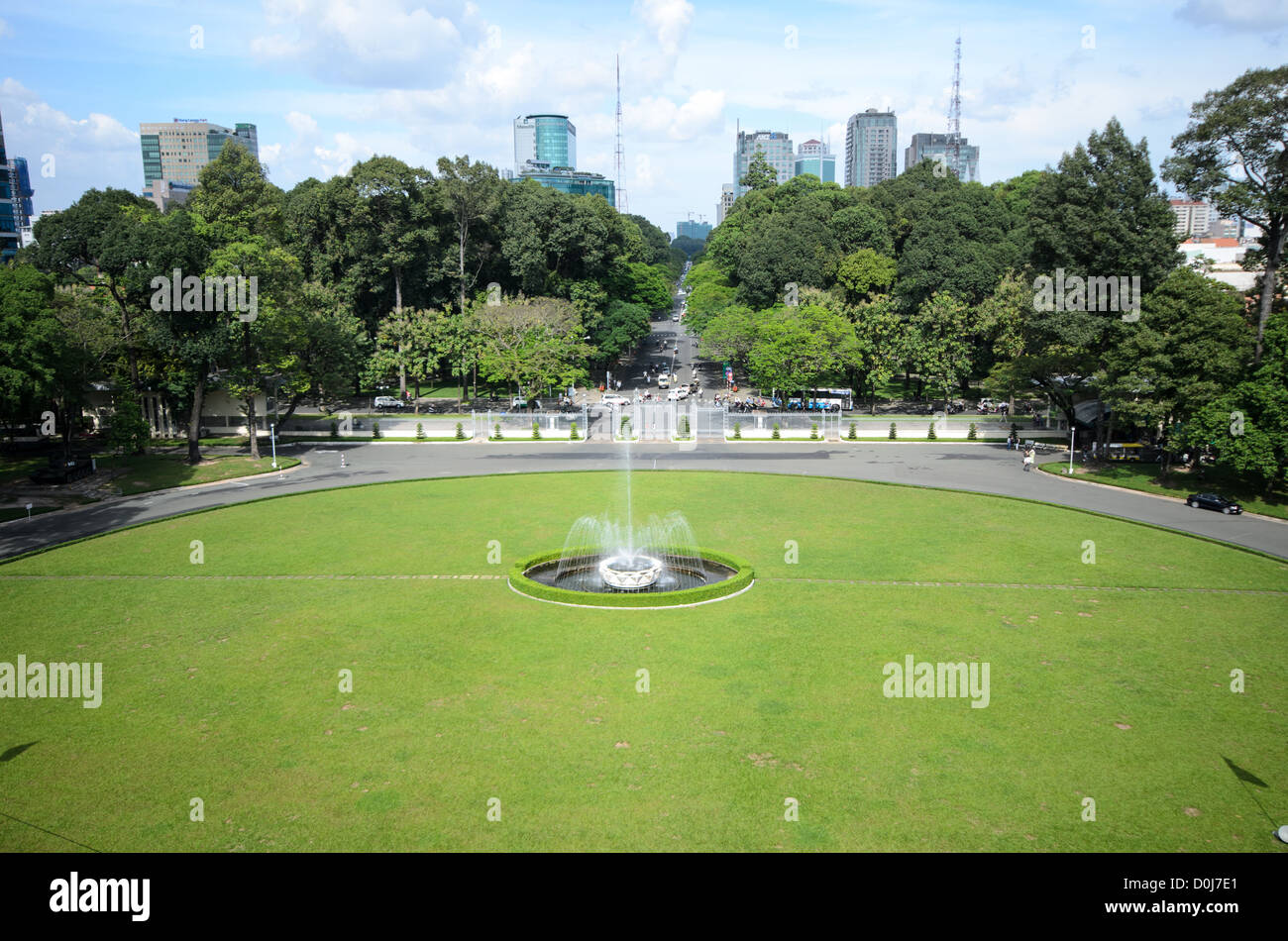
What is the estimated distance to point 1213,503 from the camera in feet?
118

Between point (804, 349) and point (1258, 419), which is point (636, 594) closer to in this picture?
point (1258, 419)

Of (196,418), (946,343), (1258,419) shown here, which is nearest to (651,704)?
(1258,419)

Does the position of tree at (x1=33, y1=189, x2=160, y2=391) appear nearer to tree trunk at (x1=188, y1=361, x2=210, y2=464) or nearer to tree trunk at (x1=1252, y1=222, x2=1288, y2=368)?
tree trunk at (x1=188, y1=361, x2=210, y2=464)

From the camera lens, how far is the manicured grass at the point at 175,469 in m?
41.8

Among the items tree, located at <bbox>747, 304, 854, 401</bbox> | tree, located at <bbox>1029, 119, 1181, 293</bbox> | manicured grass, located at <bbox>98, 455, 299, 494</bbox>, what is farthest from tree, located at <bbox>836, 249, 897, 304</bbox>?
manicured grass, located at <bbox>98, 455, 299, 494</bbox>

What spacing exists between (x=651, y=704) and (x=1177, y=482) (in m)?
37.0

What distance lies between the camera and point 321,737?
15.5 metres

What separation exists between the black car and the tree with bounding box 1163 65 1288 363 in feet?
26.5

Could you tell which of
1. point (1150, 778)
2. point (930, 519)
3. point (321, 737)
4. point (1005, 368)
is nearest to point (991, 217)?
point (1005, 368)

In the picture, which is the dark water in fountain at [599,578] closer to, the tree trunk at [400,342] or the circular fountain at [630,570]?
the circular fountain at [630,570]

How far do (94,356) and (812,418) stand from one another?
4701cm

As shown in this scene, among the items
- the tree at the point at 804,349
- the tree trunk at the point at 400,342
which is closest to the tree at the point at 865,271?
the tree at the point at 804,349

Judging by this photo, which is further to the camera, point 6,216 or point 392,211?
point 6,216

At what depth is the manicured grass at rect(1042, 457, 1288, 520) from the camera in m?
36.7
